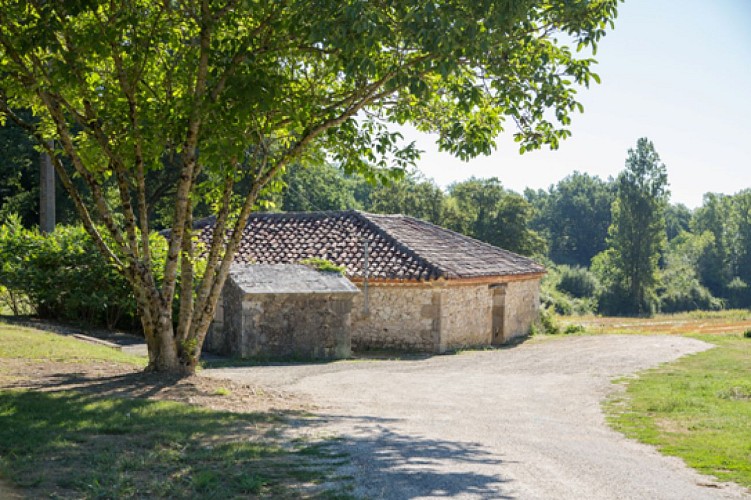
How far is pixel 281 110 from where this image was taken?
10.9 m

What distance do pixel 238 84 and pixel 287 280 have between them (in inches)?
394

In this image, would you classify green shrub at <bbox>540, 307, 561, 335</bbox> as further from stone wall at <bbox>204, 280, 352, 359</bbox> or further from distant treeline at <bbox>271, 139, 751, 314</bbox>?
distant treeline at <bbox>271, 139, 751, 314</bbox>

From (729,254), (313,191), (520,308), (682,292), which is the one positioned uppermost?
(313,191)

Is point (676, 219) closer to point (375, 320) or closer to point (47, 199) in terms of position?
point (375, 320)

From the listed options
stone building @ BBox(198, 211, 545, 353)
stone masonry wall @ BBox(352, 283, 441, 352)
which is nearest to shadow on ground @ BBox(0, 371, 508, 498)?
stone masonry wall @ BBox(352, 283, 441, 352)

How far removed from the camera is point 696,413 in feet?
36.7

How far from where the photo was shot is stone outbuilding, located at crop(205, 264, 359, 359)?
18375 mm

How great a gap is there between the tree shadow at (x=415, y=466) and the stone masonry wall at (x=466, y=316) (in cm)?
1335

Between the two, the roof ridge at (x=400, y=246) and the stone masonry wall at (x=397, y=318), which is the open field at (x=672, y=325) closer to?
the roof ridge at (x=400, y=246)

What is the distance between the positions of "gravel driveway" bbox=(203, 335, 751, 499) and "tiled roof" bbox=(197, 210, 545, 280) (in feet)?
Result: 14.2

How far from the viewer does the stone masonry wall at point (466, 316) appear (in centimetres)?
2205

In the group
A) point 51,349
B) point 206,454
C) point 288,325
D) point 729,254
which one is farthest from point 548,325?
point 729,254

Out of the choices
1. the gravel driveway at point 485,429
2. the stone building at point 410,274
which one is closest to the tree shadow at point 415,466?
the gravel driveway at point 485,429

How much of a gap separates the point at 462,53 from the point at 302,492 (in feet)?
17.6
